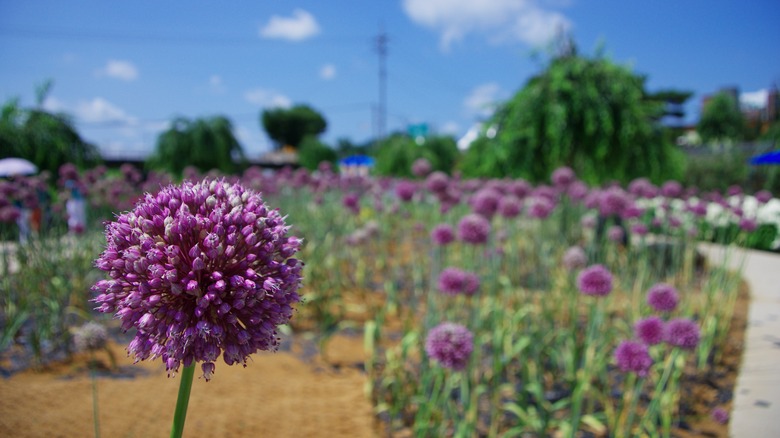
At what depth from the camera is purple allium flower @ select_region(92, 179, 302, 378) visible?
0.77 meters

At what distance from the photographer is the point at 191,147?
18906 millimetres

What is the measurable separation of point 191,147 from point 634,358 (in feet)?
63.2

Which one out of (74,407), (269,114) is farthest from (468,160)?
(269,114)

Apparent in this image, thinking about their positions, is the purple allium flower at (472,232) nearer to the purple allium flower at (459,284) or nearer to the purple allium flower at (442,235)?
the purple allium flower at (442,235)

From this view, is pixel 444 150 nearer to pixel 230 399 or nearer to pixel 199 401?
pixel 230 399

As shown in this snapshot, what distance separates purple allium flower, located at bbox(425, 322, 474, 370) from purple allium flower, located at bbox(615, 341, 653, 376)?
56 cm

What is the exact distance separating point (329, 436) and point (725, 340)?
2.89 meters

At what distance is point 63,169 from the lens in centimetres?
381

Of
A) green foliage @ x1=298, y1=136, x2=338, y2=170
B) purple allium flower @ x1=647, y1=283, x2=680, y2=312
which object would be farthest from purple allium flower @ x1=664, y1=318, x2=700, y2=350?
green foliage @ x1=298, y1=136, x2=338, y2=170

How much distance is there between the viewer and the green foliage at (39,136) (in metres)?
2.46

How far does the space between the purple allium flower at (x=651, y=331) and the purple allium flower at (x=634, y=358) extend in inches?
2.8

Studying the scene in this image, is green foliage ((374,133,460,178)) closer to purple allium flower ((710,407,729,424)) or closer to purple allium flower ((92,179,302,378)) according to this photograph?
purple allium flower ((710,407,729,424))

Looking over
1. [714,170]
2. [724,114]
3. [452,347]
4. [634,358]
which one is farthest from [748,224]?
[714,170]

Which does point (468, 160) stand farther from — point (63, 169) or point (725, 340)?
point (63, 169)
